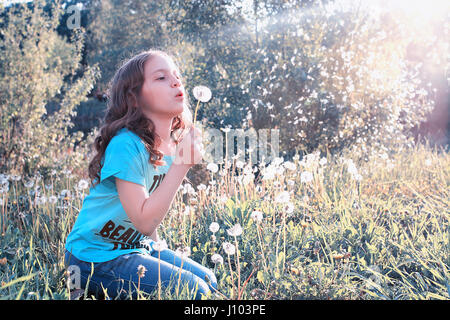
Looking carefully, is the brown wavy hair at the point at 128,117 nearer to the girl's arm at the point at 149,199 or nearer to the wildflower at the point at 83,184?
the girl's arm at the point at 149,199

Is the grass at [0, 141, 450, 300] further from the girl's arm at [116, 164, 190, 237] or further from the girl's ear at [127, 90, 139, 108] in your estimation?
the girl's ear at [127, 90, 139, 108]

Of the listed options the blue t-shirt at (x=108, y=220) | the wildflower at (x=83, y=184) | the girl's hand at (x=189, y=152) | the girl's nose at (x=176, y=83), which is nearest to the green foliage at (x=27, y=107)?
the wildflower at (x=83, y=184)

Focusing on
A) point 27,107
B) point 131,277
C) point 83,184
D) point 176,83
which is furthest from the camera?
point 27,107

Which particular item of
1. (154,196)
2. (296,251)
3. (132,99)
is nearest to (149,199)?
(154,196)

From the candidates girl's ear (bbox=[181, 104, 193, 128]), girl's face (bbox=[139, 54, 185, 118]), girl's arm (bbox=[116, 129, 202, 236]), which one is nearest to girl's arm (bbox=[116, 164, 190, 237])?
girl's arm (bbox=[116, 129, 202, 236])

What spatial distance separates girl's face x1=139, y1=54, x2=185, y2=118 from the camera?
6.13 ft

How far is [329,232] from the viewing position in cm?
248

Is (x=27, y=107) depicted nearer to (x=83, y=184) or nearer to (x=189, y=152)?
(x=83, y=184)

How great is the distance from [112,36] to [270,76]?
37.9ft

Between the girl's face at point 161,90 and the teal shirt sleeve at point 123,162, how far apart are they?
0.25m

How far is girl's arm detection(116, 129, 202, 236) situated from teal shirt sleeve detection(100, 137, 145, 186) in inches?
1.3

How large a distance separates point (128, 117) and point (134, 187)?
45 cm

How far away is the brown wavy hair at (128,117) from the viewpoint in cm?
187

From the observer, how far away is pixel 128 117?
191 cm
